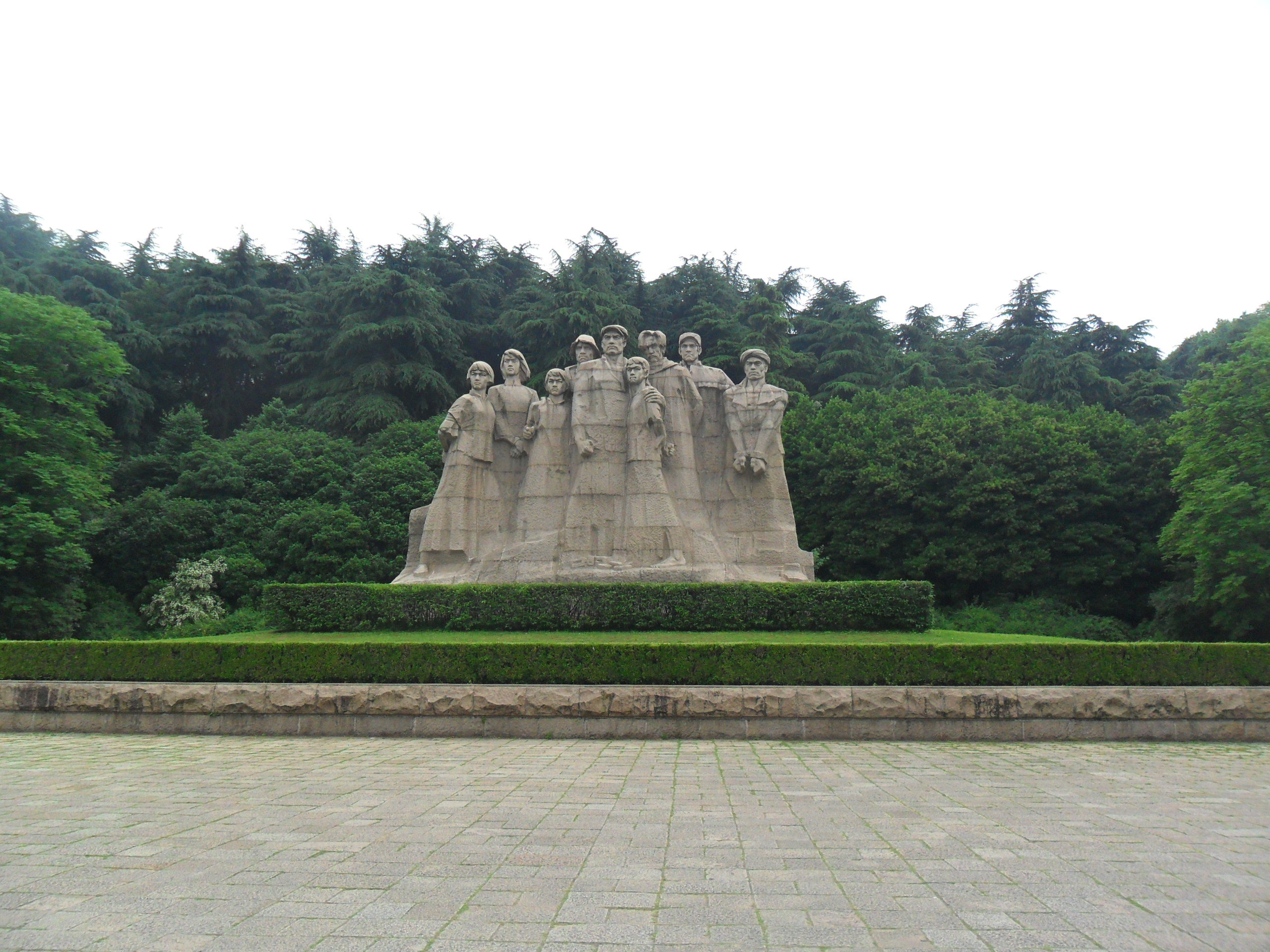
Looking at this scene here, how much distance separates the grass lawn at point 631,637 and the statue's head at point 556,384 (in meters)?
5.00

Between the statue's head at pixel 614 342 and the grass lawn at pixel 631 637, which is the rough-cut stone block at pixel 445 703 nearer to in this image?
the grass lawn at pixel 631 637

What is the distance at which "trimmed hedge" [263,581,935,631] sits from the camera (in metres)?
13.2

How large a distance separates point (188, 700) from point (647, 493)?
7.94m

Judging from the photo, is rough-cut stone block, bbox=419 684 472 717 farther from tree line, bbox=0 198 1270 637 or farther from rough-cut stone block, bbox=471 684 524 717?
tree line, bbox=0 198 1270 637

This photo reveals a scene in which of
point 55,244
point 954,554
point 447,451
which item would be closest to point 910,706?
point 447,451

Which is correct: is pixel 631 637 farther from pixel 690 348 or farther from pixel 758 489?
pixel 690 348

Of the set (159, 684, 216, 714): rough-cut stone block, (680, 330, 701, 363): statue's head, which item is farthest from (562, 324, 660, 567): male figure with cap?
(159, 684, 216, 714): rough-cut stone block

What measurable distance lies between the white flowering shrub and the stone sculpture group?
1230cm

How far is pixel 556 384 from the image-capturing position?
52.1 feet

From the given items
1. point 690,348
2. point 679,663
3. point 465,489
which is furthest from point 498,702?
point 690,348

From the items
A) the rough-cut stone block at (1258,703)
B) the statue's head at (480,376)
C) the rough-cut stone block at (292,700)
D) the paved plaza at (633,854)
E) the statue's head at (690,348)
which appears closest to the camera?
the paved plaza at (633,854)

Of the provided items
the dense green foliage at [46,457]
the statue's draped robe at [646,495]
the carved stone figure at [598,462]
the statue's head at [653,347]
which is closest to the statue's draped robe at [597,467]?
the carved stone figure at [598,462]

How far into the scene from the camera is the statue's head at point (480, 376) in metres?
16.1

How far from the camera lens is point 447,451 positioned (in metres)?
15.9
